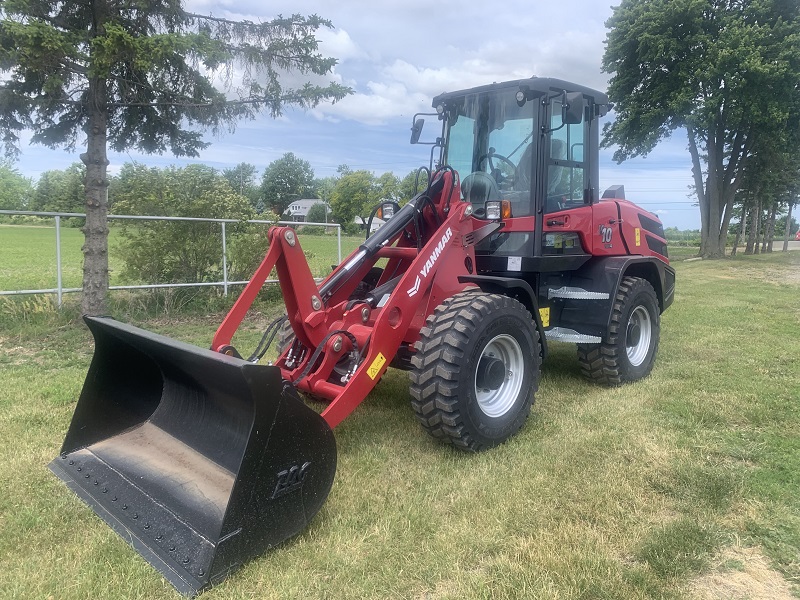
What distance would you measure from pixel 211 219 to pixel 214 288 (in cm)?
114

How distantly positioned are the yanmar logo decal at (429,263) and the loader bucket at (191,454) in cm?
125

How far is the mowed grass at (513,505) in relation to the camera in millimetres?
2441

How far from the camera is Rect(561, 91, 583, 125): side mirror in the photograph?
167 inches

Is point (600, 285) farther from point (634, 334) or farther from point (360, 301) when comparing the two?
point (360, 301)

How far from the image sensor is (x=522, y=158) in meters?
4.85

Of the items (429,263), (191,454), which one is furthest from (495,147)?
(191,454)

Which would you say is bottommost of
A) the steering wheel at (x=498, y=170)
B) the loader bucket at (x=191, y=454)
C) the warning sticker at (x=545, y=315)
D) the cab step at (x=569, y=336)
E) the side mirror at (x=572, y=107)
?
the loader bucket at (x=191, y=454)

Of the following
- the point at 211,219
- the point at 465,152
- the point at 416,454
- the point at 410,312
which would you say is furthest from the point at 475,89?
the point at 211,219

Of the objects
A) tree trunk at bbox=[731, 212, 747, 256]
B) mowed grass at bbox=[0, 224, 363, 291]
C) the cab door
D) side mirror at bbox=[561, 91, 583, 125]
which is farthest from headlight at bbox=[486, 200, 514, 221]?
tree trunk at bbox=[731, 212, 747, 256]

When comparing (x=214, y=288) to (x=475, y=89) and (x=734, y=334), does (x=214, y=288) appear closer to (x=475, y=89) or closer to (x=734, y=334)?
(x=475, y=89)

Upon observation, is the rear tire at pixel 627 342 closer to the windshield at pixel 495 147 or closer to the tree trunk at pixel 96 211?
the windshield at pixel 495 147

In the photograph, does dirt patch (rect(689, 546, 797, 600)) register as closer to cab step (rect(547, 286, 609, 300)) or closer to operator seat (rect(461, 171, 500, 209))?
cab step (rect(547, 286, 609, 300))

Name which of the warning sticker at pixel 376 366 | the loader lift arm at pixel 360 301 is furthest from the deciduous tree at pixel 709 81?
the warning sticker at pixel 376 366

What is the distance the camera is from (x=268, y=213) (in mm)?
9781
